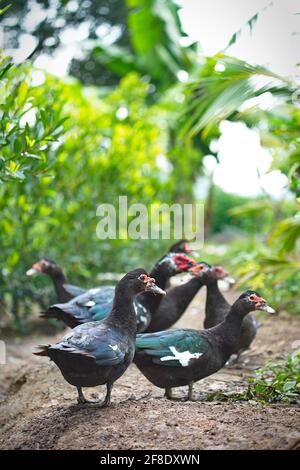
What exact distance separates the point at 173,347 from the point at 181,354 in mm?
67

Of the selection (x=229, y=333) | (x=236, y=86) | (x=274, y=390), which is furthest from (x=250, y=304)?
(x=236, y=86)

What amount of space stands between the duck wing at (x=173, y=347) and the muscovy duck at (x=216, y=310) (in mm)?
854

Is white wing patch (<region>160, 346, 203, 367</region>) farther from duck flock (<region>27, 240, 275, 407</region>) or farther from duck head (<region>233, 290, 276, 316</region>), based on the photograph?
duck head (<region>233, 290, 276, 316</region>)

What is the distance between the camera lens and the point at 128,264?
8.27m

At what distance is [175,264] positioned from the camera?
209 inches

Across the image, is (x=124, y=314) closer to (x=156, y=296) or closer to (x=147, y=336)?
(x=147, y=336)

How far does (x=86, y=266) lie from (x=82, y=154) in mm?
1426

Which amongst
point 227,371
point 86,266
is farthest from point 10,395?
point 86,266

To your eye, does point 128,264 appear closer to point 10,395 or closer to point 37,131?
point 10,395

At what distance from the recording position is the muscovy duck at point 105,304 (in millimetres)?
4793

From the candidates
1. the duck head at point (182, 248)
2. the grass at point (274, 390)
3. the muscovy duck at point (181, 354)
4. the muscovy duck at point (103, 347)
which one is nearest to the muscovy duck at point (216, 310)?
the grass at point (274, 390)

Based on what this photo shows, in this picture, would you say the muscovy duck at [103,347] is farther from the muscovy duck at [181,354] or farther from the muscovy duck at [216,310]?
the muscovy duck at [216,310]

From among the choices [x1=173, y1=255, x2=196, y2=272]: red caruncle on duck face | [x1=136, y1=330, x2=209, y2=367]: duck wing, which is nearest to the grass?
[x1=136, y1=330, x2=209, y2=367]: duck wing

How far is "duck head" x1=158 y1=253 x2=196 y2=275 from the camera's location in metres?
5.30
